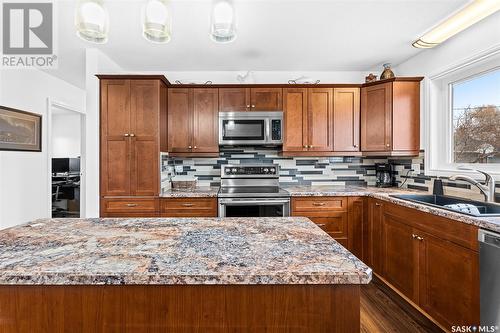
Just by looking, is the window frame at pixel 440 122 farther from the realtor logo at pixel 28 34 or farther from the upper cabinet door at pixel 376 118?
the realtor logo at pixel 28 34

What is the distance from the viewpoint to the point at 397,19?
7.47 feet

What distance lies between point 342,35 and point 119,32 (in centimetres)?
211

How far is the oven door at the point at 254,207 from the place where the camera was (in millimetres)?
2812

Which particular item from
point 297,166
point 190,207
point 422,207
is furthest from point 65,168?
point 422,207

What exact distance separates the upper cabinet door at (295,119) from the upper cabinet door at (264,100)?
97 mm

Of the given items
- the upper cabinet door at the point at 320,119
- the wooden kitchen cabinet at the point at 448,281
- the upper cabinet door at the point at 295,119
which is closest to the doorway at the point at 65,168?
the upper cabinet door at the point at 295,119

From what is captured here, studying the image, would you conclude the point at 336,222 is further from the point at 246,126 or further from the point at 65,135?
the point at 65,135

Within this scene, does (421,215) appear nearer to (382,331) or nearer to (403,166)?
(382,331)

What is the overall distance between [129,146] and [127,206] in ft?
2.10

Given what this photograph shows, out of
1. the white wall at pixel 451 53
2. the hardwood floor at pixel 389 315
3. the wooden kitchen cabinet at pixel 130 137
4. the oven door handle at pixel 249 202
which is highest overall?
the white wall at pixel 451 53

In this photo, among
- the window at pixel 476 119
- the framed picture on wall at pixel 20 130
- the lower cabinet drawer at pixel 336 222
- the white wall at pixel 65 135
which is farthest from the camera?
the white wall at pixel 65 135

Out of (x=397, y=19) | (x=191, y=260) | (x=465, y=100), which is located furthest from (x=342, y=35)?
(x=191, y=260)

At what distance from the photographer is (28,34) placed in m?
2.50

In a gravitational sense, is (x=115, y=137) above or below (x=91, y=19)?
below
